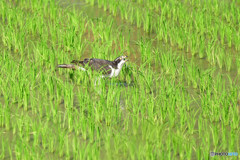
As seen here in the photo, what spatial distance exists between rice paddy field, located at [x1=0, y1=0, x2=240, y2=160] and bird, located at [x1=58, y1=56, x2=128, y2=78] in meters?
0.12

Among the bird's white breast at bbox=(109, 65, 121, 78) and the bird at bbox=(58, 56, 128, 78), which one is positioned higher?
the bird at bbox=(58, 56, 128, 78)

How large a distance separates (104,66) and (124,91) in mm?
484

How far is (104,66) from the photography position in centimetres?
705

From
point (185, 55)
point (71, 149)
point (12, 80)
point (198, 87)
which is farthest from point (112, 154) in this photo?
point (185, 55)

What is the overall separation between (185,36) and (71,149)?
4004mm

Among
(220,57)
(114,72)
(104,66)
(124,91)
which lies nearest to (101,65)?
(104,66)

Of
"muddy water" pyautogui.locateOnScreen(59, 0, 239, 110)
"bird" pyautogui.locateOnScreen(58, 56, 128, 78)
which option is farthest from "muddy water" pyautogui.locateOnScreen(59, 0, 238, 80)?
"bird" pyautogui.locateOnScreen(58, 56, 128, 78)

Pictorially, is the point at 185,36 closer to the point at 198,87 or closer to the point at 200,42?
the point at 200,42

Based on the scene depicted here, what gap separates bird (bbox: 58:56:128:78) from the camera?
23.0ft

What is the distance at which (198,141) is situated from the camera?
5.50 m

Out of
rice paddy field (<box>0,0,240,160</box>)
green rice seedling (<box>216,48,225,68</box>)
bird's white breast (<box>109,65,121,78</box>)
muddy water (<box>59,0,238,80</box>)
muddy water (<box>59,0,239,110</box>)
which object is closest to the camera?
rice paddy field (<box>0,0,240,160</box>)

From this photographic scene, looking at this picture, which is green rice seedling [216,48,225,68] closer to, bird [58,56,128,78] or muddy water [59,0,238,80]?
muddy water [59,0,238,80]

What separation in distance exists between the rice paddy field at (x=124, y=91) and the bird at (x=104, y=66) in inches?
4.6

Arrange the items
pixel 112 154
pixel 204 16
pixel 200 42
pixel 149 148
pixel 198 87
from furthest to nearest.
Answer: pixel 204 16 → pixel 200 42 → pixel 198 87 → pixel 112 154 → pixel 149 148
